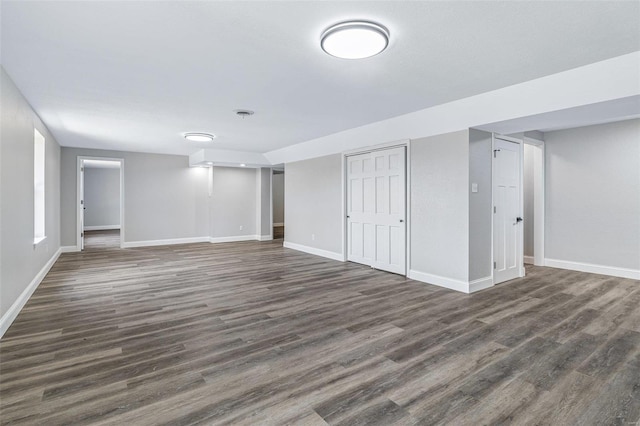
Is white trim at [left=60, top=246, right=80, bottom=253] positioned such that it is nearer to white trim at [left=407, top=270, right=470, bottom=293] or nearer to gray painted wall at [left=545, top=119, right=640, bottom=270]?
white trim at [left=407, top=270, right=470, bottom=293]

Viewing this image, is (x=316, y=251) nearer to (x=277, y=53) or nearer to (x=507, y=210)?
(x=507, y=210)

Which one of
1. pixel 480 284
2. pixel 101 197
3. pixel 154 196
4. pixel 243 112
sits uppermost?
pixel 243 112

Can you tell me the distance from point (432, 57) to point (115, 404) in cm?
347

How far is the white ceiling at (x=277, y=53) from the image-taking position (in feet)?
7.11

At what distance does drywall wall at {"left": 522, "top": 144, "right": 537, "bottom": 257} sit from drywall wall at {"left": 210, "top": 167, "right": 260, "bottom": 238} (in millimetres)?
6898

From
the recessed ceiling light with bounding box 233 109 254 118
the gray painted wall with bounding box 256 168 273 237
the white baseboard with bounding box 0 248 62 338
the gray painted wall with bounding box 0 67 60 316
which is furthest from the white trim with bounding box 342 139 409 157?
the white baseboard with bounding box 0 248 62 338

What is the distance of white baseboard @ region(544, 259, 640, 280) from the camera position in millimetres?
4996

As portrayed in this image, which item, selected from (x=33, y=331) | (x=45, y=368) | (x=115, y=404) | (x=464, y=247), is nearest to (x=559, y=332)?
(x=464, y=247)

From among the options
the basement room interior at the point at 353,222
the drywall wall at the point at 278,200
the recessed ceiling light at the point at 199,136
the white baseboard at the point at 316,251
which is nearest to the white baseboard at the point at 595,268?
the basement room interior at the point at 353,222

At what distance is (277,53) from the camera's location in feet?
9.09

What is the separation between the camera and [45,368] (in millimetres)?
2389

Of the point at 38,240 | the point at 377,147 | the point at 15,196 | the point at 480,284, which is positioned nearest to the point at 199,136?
the point at 38,240

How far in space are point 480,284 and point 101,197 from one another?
527 inches

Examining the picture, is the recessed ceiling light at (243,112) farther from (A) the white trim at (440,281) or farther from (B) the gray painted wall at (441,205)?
(A) the white trim at (440,281)
